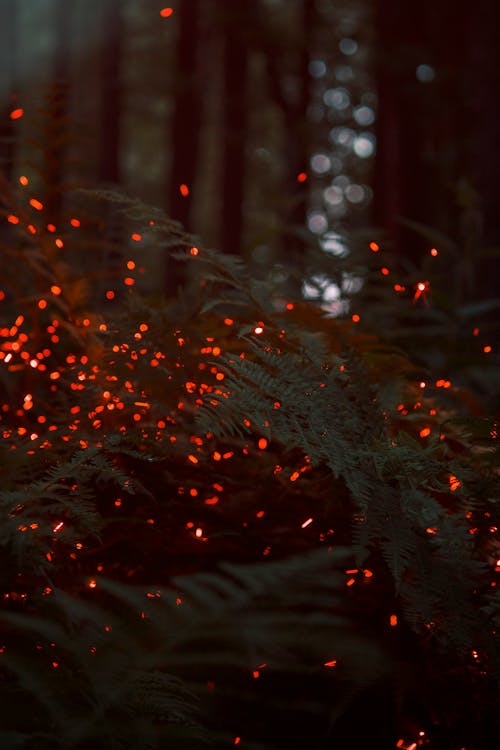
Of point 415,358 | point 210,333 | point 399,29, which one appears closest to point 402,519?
point 210,333

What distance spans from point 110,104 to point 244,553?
9.37 m

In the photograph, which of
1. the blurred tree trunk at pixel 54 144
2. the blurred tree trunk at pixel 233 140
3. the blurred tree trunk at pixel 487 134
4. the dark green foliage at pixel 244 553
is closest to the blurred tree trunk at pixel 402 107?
the blurred tree trunk at pixel 233 140

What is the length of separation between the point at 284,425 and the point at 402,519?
0.25 meters

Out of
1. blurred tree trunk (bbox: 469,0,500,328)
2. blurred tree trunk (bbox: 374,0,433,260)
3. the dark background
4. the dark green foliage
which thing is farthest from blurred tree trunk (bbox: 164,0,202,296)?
the dark green foliage

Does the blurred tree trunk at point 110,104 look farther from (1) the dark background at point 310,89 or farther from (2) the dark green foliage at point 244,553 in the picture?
(2) the dark green foliage at point 244,553

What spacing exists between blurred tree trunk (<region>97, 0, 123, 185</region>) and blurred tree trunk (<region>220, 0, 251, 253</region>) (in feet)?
5.30

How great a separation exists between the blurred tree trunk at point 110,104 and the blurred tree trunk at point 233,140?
1615 millimetres

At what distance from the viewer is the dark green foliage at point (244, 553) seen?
101cm

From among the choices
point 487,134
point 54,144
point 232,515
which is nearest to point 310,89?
point 487,134

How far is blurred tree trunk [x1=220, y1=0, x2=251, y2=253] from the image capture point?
10.9 m

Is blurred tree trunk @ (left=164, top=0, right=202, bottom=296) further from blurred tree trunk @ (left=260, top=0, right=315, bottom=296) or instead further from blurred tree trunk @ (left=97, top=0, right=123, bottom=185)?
blurred tree trunk @ (left=260, top=0, right=315, bottom=296)

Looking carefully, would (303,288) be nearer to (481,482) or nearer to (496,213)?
(481,482)

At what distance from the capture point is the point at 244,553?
1552 mm

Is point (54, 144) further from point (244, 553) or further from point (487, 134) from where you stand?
point (487, 134)
